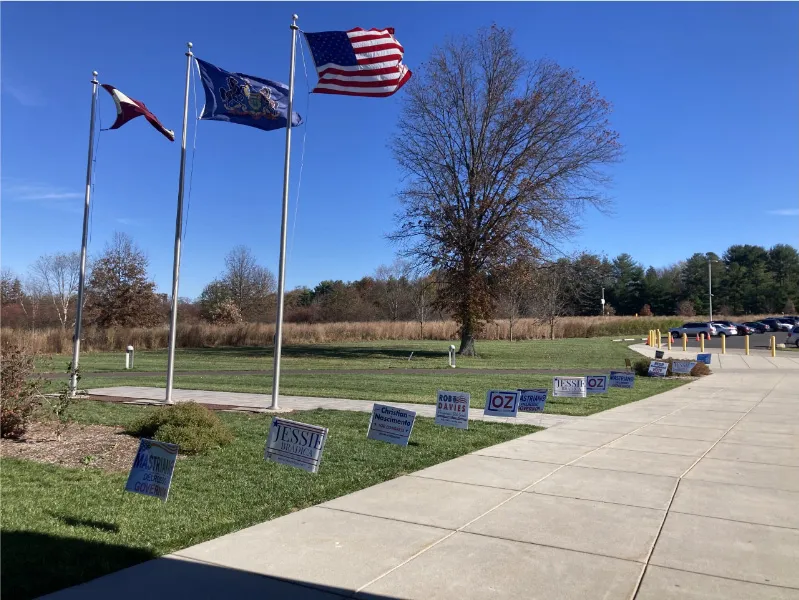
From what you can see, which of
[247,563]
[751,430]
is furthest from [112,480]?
[751,430]

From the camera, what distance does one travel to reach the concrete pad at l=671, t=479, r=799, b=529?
5.73 metres

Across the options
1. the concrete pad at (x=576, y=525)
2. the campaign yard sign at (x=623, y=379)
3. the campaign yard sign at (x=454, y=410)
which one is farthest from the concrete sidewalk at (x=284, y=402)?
the concrete pad at (x=576, y=525)

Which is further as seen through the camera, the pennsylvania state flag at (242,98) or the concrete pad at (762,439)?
the pennsylvania state flag at (242,98)

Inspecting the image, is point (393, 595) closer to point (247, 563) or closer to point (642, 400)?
point (247, 563)

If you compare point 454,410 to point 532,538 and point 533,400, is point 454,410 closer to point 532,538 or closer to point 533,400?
point 533,400

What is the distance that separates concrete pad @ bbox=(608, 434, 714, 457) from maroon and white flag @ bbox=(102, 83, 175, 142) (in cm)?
975

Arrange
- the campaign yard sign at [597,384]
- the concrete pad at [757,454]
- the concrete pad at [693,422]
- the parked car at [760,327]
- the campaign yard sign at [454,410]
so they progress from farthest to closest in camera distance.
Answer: the parked car at [760,327] → the campaign yard sign at [597,384] → the concrete pad at [693,422] → the campaign yard sign at [454,410] → the concrete pad at [757,454]

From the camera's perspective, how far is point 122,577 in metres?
4.18

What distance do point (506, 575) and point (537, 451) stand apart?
452 cm

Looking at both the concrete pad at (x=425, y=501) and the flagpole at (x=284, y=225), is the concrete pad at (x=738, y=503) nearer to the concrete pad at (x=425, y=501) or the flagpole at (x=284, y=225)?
the concrete pad at (x=425, y=501)

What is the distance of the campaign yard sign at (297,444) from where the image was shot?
6324mm

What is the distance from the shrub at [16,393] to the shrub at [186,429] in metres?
1.34

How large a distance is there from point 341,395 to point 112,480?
340 inches

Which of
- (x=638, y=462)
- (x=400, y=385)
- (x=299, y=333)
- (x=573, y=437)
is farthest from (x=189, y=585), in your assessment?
(x=299, y=333)
